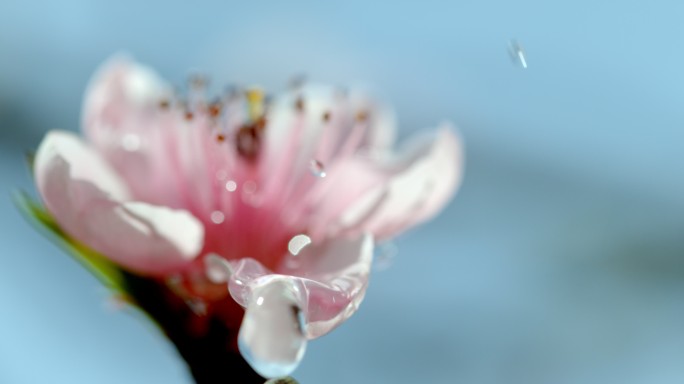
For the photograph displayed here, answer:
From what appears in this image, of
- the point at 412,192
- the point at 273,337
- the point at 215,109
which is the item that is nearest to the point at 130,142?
the point at 215,109

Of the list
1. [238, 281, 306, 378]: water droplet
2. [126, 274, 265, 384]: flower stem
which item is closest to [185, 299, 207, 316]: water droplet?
[126, 274, 265, 384]: flower stem

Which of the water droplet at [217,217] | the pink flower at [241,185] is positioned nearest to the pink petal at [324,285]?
the pink flower at [241,185]

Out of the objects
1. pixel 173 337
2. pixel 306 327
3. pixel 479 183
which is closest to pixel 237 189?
pixel 173 337

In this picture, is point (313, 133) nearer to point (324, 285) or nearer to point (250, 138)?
point (250, 138)

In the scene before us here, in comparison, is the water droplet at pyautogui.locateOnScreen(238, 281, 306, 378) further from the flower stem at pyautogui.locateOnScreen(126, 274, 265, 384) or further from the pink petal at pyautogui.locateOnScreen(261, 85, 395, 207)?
the pink petal at pyautogui.locateOnScreen(261, 85, 395, 207)

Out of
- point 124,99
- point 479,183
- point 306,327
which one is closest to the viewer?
point 306,327

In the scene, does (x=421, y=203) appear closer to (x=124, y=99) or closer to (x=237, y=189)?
(x=237, y=189)
